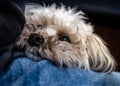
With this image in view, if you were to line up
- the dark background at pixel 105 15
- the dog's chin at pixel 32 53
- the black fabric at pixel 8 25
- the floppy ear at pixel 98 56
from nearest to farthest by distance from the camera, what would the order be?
the black fabric at pixel 8 25
the dog's chin at pixel 32 53
the floppy ear at pixel 98 56
the dark background at pixel 105 15

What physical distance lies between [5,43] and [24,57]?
0.36ft

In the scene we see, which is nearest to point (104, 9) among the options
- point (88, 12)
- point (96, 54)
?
point (88, 12)

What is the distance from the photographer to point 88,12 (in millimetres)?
1637

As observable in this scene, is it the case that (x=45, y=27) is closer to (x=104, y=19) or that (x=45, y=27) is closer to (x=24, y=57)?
(x=24, y=57)

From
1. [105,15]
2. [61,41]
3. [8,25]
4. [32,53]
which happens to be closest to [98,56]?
[61,41]

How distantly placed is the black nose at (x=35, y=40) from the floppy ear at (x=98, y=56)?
187 mm

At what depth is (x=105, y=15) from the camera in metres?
1.65

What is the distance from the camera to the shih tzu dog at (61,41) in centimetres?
105

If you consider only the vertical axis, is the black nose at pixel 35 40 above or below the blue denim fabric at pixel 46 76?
above

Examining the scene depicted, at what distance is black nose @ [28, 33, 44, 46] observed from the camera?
3.55 ft

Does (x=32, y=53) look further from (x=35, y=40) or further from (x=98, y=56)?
(x=98, y=56)

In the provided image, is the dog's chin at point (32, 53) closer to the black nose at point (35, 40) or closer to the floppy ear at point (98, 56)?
the black nose at point (35, 40)

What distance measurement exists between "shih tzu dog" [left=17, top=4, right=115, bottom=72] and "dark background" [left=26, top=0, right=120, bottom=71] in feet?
0.80

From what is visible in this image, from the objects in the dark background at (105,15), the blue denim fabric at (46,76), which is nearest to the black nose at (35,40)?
the blue denim fabric at (46,76)
